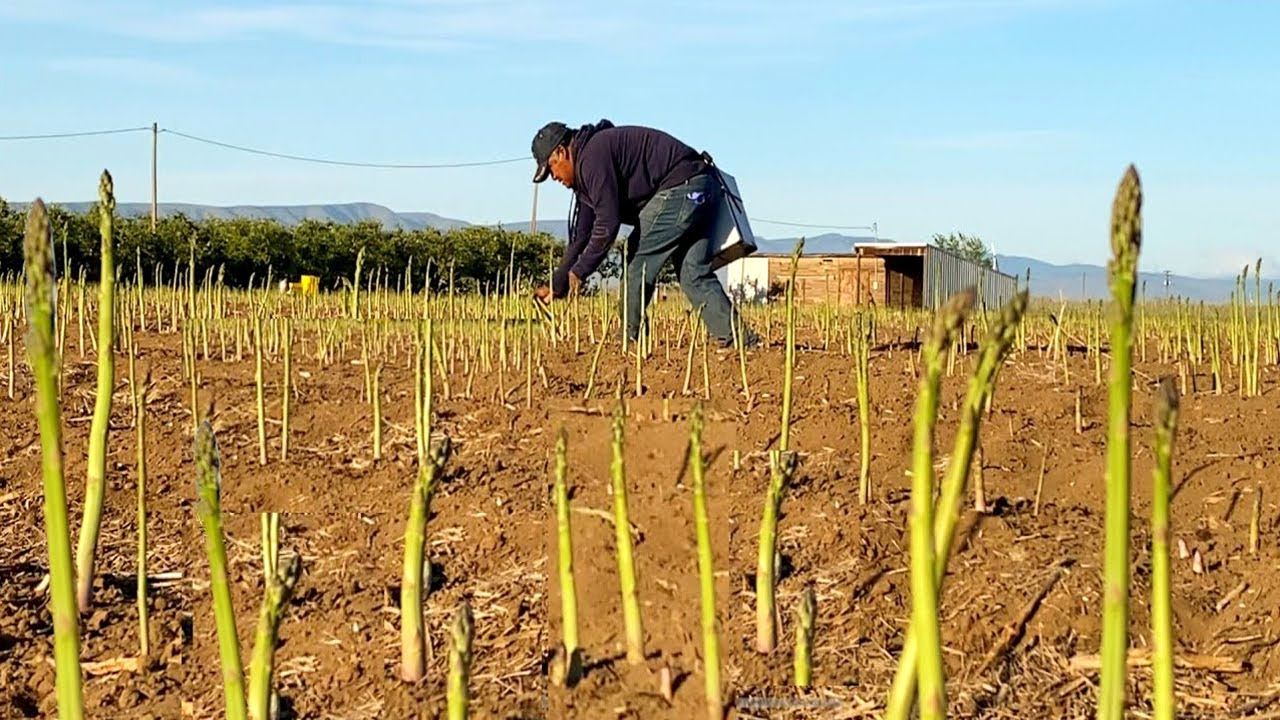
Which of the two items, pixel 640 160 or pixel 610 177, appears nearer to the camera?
pixel 610 177

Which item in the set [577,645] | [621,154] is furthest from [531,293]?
[577,645]

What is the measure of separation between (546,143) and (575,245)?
50 centimetres

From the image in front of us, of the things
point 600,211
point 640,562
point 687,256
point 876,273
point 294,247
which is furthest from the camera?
point 294,247

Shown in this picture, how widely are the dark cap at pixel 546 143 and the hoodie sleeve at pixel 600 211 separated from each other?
0.18 m

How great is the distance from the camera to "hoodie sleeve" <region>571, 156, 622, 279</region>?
6.32m

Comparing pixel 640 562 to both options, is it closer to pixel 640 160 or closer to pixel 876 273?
pixel 640 160

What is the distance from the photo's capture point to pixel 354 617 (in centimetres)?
292

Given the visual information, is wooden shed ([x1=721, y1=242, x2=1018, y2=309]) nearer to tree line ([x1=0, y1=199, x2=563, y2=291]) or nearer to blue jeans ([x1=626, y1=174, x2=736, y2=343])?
tree line ([x1=0, y1=199, x2=563, y2=291])

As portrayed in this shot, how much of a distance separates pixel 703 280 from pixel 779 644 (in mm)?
4036

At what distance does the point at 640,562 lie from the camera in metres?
2.75

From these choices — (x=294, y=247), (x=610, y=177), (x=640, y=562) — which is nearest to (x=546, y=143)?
(x=610, y=177)

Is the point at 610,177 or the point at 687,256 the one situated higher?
the point at 610,177

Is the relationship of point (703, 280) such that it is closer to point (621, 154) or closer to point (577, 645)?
point (621, 154)

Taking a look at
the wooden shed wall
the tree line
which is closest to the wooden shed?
the wooden shed wall
